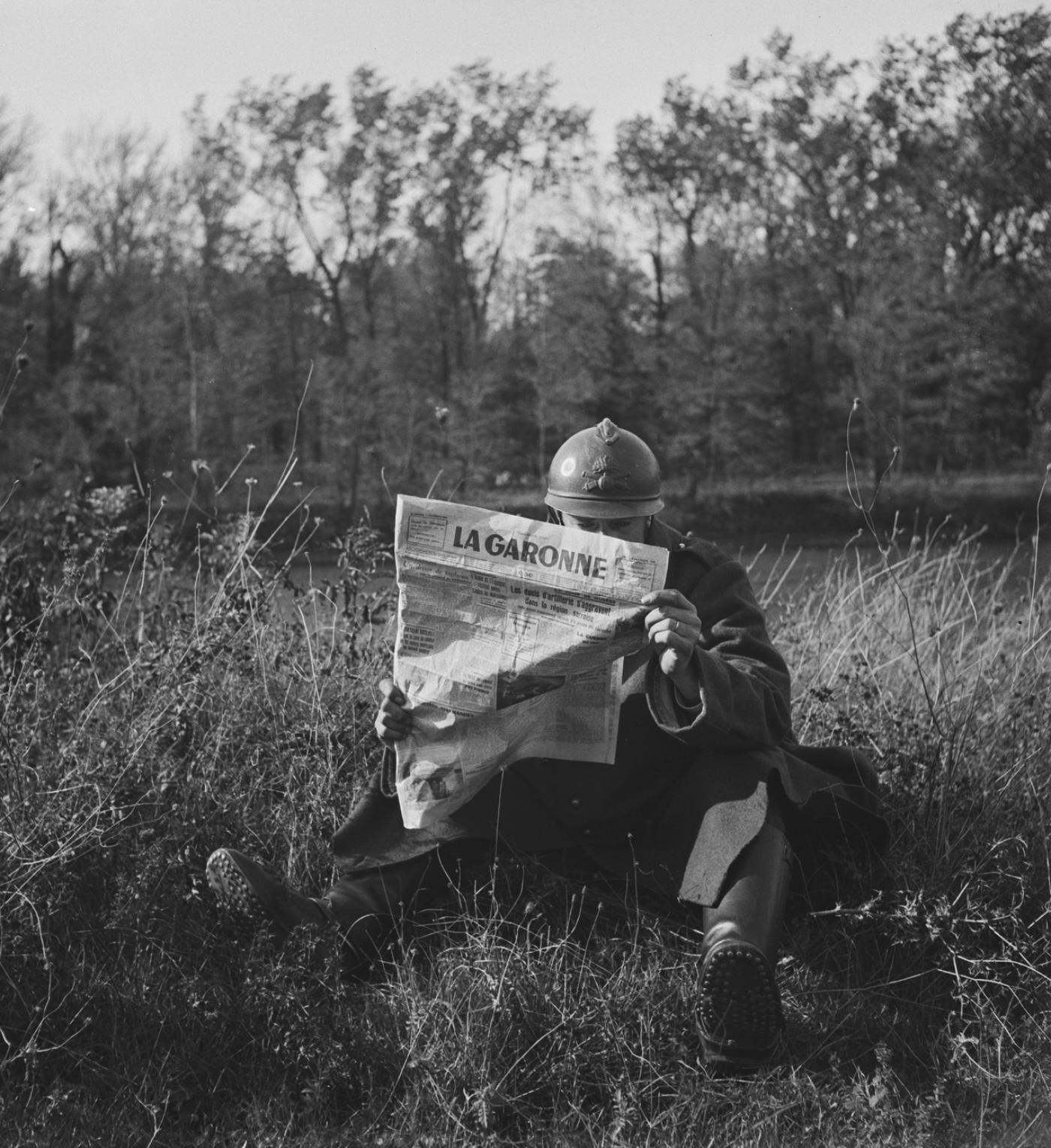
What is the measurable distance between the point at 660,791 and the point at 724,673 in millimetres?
428

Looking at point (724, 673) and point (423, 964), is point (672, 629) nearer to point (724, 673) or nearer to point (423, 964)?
point (724, 673)

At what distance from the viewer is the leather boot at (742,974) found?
99.4 inches

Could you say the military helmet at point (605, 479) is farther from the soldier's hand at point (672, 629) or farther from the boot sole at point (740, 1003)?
the boot sole at point (740, 1003)

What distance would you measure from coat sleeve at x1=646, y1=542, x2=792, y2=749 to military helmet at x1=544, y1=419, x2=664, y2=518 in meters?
0.17

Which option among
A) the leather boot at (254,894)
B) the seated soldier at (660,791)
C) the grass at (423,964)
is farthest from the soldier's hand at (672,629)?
the leather boot at (254,894)

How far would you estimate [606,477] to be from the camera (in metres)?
3.15

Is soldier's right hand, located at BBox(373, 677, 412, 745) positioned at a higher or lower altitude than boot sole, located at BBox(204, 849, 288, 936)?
higher

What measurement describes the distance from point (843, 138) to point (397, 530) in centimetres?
3090

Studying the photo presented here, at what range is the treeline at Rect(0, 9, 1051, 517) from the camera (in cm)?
2662

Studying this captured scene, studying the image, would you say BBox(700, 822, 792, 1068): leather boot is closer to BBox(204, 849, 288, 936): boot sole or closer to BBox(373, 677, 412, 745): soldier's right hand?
BBox(373, 677, 412, 745): soldier's right hand

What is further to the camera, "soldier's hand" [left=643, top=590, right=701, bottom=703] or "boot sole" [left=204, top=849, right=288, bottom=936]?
"boot sole" [left=204, top=849, right=288, bottom=936]

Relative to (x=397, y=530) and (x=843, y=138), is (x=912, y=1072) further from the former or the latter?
(x=843, y=138)

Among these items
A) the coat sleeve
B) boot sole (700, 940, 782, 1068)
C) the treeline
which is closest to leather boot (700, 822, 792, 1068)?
boot sole (700, 940, 782, 1068)

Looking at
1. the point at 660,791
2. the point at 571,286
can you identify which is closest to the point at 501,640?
the point at 660,791
